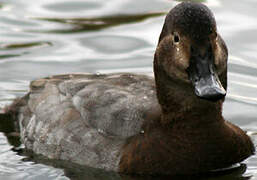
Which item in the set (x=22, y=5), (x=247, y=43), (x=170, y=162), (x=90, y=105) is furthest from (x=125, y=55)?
(x=170, y=162)

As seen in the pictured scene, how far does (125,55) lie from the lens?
38.9ft

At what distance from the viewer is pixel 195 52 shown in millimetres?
7211

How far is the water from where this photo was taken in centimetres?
1047

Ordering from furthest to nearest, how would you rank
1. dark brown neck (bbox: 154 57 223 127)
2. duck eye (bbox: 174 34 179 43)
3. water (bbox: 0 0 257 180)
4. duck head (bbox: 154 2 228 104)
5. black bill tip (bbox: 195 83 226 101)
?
water (bbox: 0 0 257 180), dark brown neck (bbox: 154 57 223 127), duck eye (bbox: 174 34 179 43), duck head (bbox: 154 2 228 104), black bill tip (bbox: 195 83 226 101)

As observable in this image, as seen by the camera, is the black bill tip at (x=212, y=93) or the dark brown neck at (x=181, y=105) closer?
the black bill tip at (x=212, y=93)

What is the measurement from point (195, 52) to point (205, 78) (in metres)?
0.28

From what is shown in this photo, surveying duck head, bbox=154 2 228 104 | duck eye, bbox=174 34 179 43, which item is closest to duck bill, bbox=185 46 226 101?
duck head, bbox=154 2 228 104

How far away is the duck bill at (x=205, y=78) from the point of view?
6.95 metres

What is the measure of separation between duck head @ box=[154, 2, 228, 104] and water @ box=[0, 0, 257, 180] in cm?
198

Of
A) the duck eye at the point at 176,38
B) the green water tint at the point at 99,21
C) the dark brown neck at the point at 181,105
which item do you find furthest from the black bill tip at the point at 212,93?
the green water tint at the point at 99,21

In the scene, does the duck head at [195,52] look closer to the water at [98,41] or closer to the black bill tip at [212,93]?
the black bill tip at [212,93]

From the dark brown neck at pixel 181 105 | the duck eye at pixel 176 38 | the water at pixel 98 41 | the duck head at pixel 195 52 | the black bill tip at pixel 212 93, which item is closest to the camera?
the black bill tip at pixel 212 93

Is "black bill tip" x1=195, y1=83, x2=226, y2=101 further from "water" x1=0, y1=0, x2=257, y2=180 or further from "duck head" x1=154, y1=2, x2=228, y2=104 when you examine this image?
"water" x1=0, y1=0, x2=257, y2=180

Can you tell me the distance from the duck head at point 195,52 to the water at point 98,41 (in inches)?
77.9
